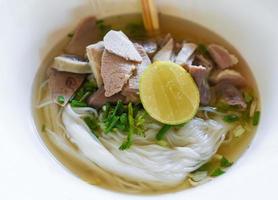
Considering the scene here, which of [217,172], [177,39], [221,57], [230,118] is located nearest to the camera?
[217,172]

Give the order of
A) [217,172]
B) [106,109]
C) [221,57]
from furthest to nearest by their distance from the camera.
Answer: [221,57], [106,109], [217,172]

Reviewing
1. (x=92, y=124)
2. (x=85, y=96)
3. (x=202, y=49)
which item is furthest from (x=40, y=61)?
(x=202, y=49)

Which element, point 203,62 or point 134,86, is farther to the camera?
point 203,62

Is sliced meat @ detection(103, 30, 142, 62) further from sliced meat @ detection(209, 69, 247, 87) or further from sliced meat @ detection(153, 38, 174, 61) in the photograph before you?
sliced meat @ detection(209, 69, 247, 87)

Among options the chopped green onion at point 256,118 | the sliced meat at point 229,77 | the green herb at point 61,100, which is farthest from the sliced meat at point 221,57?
the green herb at point 61,100

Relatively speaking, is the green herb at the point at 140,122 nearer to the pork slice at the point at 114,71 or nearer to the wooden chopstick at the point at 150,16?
the pork slice at the point at 114,71

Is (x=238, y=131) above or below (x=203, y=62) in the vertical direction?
below

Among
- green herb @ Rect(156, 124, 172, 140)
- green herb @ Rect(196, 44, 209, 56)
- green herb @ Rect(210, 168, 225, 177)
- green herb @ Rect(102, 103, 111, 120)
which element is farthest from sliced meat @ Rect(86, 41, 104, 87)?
green herb @ Rect(210, 168, 225, 177)

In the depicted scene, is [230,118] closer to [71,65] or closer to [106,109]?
[106,109]
